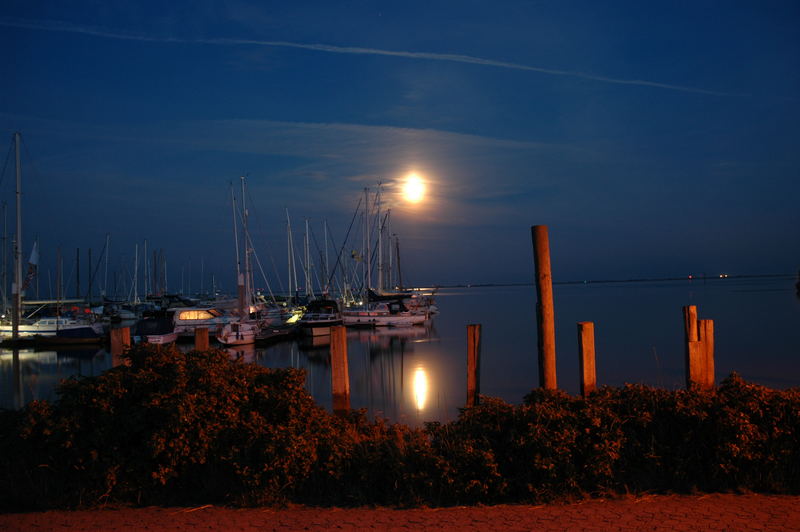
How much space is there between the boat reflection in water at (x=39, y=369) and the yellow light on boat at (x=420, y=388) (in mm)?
13221

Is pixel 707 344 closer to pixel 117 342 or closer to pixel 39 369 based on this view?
pixel 117 342

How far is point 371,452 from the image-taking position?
862 cm

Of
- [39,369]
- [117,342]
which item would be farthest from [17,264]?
[117,342]

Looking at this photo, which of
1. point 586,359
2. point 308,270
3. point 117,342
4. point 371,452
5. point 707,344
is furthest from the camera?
point 308,270

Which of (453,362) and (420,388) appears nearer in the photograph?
A: (420,388)

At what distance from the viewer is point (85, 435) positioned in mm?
8594

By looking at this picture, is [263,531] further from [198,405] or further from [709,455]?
[709,455]

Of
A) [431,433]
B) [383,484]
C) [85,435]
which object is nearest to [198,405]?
[85,435]

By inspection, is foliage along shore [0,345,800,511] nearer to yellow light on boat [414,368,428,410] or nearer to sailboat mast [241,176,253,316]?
yellow light on boat [414,368,428,410]

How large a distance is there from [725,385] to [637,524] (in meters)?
3.22

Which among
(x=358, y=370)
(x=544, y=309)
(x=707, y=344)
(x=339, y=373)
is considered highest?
(x=544, y=309)

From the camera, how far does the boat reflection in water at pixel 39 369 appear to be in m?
28.0

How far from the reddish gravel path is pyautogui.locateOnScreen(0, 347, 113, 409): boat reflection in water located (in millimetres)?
19620

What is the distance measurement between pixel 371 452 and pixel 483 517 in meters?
1.80
